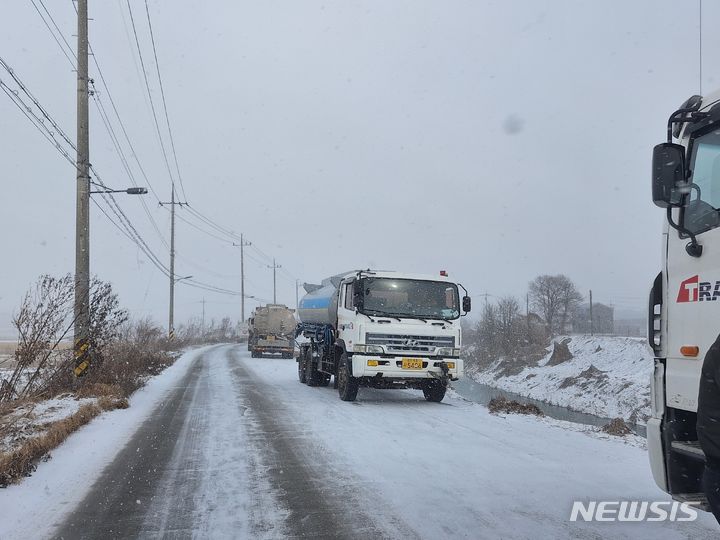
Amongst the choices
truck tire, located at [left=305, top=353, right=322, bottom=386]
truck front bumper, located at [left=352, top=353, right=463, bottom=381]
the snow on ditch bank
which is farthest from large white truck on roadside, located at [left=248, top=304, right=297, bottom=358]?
the snow on ditch bank

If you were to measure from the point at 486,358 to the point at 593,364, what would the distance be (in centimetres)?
1296

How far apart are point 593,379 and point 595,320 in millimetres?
71158

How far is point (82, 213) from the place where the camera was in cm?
1415

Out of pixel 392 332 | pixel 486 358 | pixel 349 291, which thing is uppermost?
pixel 349 291

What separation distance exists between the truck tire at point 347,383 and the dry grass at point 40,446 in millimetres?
4720

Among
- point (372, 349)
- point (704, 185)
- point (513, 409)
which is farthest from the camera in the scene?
point (372, 349)

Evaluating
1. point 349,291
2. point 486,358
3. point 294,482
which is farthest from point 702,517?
point 486,358

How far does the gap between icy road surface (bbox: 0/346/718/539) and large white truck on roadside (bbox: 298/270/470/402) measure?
155 centimetres

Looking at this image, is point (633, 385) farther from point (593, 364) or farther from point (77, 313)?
point (77, 313)

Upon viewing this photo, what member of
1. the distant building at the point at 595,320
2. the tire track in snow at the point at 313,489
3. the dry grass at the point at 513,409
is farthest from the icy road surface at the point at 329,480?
the distant building at the point at 595,320

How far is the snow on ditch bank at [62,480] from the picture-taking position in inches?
182

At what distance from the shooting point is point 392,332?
37.9 feet

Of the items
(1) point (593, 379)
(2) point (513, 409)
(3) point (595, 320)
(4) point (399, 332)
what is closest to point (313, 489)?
(4) point (399, 332)

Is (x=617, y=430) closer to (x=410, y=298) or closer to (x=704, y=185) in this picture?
(x=410, y=298)
